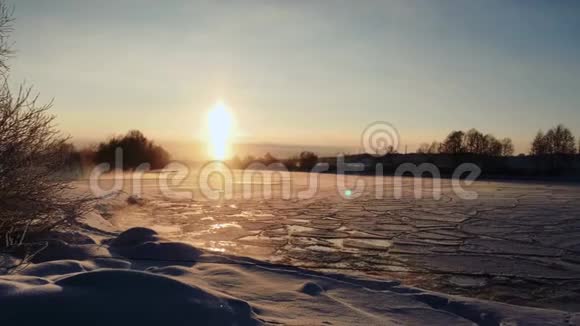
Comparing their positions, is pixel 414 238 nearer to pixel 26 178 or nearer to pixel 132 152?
pixel 26 178

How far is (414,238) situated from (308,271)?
331 cm

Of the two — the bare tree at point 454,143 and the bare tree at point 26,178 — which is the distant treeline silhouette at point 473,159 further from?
the bare tree at point 26,178

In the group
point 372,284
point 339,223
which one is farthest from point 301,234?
point 372,284

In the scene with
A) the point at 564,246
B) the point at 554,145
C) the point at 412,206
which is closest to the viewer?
the point at 564,246

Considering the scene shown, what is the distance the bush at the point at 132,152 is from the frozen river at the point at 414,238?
3012cm

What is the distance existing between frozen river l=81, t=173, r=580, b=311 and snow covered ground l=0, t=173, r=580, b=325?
0.09 ft

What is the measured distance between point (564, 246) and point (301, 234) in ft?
14.4

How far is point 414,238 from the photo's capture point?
26.3ft

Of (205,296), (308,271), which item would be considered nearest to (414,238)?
(308,271)

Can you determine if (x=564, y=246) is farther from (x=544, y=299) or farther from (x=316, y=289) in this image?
(x=316, y=289)

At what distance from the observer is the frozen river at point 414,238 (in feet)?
17.3

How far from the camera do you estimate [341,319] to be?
3654 mm

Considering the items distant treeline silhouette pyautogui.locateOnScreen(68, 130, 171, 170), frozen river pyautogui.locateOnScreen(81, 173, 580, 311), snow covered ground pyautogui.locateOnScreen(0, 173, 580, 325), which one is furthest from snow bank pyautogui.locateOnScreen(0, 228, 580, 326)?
distant treeline silhouette pyautogui.locateOnScreen(68, 130, 171, 170)

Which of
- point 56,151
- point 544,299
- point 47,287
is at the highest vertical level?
point 56,151
